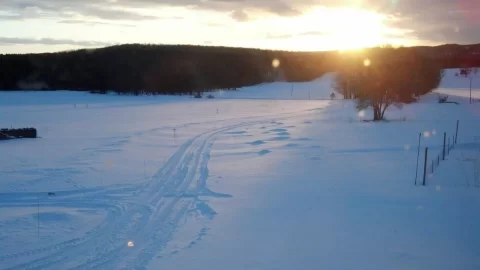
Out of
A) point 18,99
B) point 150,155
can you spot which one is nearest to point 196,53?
point 18,99

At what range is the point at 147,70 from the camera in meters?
106

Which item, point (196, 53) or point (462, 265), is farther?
point (196, 53)

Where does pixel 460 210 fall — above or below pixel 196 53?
below

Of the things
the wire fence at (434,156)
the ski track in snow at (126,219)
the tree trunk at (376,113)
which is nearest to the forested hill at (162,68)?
the tree trunk at (376,113)

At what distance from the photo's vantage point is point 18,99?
68188 millimetres

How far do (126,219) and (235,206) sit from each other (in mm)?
2539

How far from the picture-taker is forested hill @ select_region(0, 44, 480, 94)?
95.4 meters

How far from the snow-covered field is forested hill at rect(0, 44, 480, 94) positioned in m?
66.1

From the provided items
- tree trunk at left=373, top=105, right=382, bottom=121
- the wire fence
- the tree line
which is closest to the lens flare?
the tree line

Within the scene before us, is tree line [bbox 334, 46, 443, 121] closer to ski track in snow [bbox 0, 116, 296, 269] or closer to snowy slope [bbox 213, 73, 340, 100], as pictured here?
ski track in snow [bbox 0, 116, 296, 269]

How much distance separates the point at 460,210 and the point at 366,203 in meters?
2.02

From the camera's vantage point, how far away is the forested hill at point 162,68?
95438mm

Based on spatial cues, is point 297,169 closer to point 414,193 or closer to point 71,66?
point 414,193

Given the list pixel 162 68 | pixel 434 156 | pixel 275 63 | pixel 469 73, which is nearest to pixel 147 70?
pixel 162 68
